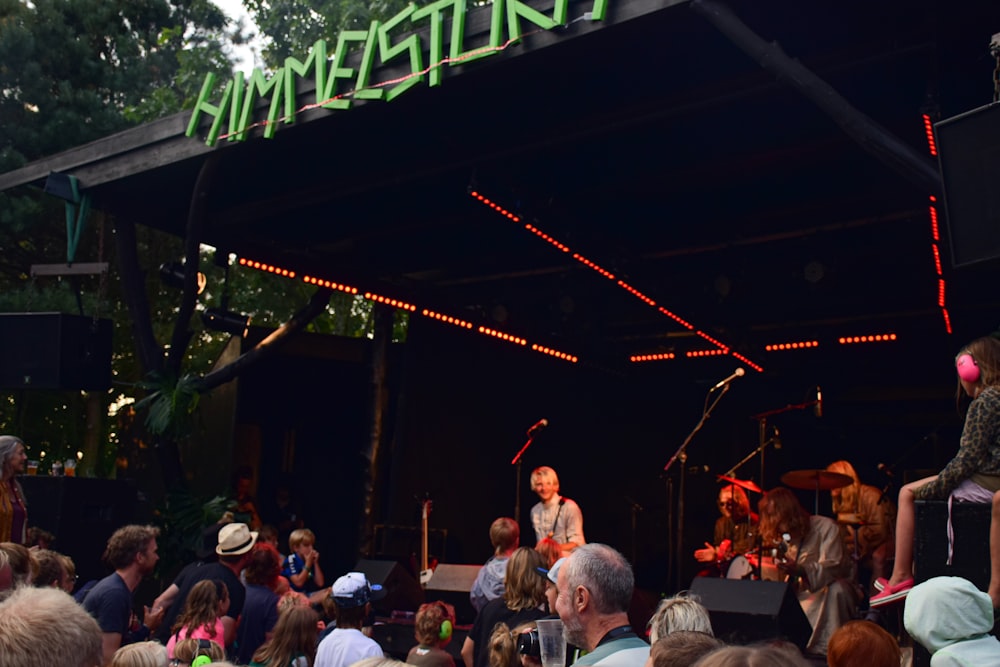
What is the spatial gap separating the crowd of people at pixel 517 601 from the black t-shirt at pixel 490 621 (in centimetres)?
1

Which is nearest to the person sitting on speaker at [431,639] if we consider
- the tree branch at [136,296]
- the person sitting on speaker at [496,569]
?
the person sitting on speaker at [496,569]

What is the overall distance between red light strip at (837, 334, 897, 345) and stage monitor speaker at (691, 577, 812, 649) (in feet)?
20.8

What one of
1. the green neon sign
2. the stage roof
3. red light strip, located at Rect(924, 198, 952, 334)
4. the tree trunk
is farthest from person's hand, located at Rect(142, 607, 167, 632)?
red light strip, located at Rect(924, 198, 952, 334)

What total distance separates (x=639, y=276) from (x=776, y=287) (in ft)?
5.84

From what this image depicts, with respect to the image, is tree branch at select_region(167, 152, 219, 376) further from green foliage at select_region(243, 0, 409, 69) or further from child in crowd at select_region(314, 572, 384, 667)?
green foliage at select_region(243, 0, 409, 69)

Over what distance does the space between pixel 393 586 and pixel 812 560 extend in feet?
11.3

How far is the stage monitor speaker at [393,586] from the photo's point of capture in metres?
8.69

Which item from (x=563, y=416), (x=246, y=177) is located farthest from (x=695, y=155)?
(x=563, y=416)

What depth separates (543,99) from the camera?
8.17 m

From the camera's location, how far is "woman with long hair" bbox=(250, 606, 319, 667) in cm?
547

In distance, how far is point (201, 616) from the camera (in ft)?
18.8

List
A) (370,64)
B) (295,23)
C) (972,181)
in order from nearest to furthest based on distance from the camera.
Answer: (972,181) < (370,64) < (295,23)

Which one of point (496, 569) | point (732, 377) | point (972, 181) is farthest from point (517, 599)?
point (732, 377)

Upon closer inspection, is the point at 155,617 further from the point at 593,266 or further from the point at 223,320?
the point at 593,266
